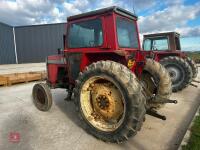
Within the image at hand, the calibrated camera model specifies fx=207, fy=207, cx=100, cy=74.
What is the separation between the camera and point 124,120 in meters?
3.13

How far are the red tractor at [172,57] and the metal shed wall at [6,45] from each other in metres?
19.3

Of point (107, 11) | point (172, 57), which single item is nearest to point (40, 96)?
point (107, 11)

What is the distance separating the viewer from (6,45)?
78.8ft

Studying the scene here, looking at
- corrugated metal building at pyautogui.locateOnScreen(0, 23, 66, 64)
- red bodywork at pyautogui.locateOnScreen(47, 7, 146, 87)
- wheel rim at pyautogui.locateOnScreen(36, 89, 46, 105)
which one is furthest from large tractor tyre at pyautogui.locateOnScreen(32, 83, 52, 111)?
corrugated metal building at pyautogui.locateOnScreen(0, 23, 66, 64)

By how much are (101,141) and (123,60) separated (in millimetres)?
1463

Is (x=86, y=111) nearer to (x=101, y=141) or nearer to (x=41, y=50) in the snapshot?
(x=101, y=141)

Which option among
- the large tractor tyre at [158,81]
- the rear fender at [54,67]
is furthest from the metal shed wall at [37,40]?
the large tractor tyre at [158,81]

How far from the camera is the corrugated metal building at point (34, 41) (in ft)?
84.1

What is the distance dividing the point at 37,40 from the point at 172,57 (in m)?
21.5

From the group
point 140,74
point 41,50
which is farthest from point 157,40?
point 41,50

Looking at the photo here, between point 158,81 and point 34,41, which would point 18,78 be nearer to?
point 158,81

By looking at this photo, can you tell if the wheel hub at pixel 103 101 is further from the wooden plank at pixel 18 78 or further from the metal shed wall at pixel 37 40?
the metal shed wall at pixel 37 40

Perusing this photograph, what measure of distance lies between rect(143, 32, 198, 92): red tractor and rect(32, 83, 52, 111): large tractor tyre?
429 centimetres

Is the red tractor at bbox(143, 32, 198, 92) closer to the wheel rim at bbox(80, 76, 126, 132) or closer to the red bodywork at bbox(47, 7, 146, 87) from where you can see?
the red bodywork at bbox(47, 7, 146, 87)
